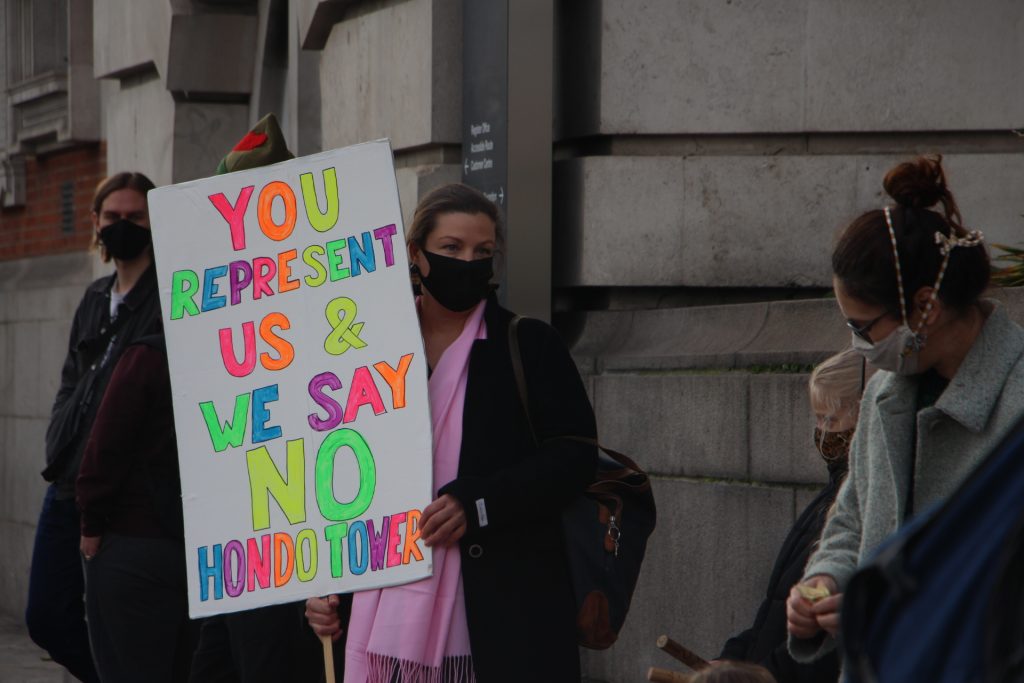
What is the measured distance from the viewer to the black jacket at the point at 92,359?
553cm

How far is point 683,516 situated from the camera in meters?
5.93

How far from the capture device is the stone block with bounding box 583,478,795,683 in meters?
5.55

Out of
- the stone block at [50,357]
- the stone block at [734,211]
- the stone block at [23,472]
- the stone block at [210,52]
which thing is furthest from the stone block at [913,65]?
the stone block at [23,472]

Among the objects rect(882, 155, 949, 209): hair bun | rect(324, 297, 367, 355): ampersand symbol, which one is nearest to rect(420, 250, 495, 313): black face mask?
rect(324, 297, 367, 355): ampersand symbol

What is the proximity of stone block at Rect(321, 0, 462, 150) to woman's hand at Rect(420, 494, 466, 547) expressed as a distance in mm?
3542

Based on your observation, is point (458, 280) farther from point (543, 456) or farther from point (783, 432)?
point (783, 432)

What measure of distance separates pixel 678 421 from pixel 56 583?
2.16 metres

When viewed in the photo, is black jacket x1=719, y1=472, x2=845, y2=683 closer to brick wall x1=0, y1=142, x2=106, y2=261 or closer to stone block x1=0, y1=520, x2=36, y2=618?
stone block x1=0, y1=520, x2=36, y2=618

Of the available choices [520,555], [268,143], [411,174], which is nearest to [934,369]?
[520,555]

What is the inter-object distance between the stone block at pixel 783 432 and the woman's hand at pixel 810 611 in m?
2.28

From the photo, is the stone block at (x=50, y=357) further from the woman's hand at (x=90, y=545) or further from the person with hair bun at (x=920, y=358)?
the person with hair bun at (x=920, y=358)

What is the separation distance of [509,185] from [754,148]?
3.07 ft

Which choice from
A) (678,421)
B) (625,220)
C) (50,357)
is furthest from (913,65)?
(50,357)

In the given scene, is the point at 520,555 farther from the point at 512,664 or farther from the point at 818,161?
the point at 818,161
